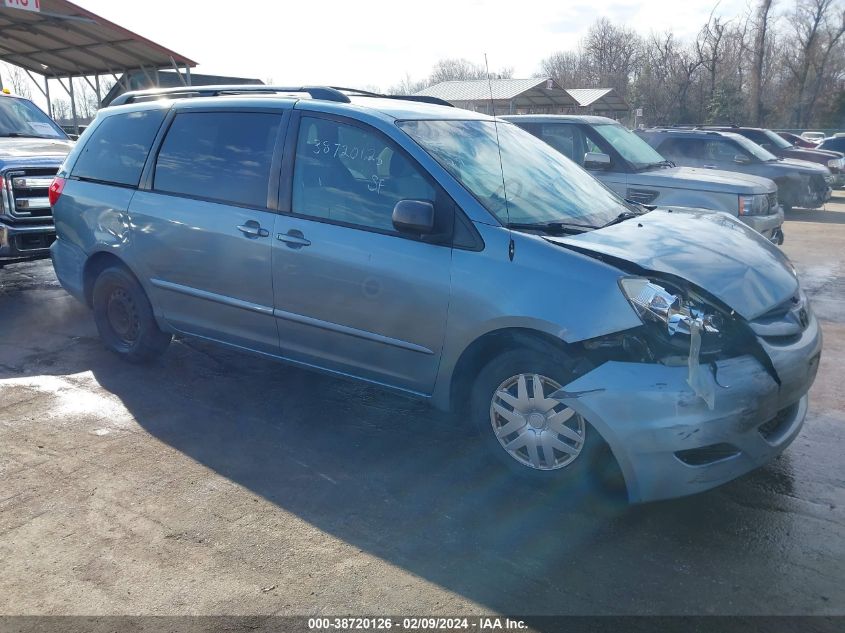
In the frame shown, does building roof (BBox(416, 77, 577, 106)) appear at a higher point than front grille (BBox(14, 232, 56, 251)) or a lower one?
higher

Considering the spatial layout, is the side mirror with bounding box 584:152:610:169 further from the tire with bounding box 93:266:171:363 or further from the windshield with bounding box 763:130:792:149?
the windshield with bounding box 763:130:792:149

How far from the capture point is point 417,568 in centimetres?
326

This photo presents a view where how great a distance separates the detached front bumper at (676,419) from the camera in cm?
330

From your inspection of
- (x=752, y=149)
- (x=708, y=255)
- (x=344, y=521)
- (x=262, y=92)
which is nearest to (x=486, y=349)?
(x=344, y=521)

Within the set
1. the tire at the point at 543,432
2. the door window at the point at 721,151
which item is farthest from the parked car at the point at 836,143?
the tire at the point at 543,432

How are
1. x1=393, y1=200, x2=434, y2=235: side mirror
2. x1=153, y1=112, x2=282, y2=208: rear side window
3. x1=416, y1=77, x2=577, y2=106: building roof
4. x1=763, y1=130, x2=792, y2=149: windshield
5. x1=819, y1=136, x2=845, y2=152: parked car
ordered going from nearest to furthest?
x1=393, y1=200, x2=434, y2=235: side mirror < x1=153, y1=112, x2=282, y2=208: rear side window < x1=763, y1=130, x2=792, y2=149: windshield < x1=819, y1=136, x2=845, y2=152: parked car < x1=416, y1=77, x2=577, y2=106: building roof

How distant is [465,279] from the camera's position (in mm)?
3904

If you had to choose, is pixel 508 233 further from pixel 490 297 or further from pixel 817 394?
pixel 817 394

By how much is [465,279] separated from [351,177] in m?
1.04

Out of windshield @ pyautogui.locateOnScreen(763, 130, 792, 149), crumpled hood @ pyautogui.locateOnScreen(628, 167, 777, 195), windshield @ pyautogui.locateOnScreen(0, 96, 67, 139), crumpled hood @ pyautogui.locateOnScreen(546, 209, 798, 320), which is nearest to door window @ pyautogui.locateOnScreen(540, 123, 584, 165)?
crumpled hood @ pyautogui.locateOnScreen(628, 167, 777, 195)

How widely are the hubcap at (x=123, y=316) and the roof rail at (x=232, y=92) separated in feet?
5.15

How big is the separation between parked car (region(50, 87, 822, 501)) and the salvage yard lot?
30 centimetres

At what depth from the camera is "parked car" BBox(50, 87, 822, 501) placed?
342 centimetres

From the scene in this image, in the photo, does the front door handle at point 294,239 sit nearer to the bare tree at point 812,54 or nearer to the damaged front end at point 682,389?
the damaged front end at point 682,389
